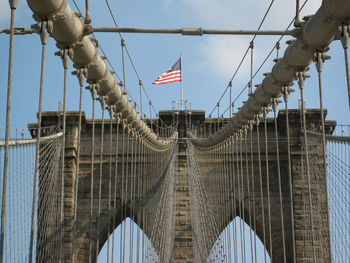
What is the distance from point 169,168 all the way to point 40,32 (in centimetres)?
1424

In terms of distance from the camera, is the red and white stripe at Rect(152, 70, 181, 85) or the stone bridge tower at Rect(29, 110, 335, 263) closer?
the stone bridge tower at Rect(29, 110, 335, 263)

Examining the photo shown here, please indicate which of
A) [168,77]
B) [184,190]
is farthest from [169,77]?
[184,190]

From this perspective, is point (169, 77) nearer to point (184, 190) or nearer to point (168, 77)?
point (168, 77)

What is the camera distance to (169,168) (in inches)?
782

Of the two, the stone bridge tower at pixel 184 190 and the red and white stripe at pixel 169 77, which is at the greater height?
the red and white stripe at pixel 169 77

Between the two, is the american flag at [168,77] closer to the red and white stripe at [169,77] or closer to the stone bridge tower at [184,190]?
the red and white stripe at [169,77]

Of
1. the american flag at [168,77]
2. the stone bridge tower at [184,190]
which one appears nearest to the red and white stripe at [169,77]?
the american flag at [168,77]

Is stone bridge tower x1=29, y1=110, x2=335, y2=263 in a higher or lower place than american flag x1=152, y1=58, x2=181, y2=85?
lower

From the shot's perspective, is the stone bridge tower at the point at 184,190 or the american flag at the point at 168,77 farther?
the american flag at the point at 168,77

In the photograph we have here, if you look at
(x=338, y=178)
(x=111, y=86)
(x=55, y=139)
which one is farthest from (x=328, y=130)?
(x=111, y=86)

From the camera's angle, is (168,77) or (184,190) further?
(168,77)

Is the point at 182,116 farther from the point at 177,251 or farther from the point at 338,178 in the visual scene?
the point at 338,178

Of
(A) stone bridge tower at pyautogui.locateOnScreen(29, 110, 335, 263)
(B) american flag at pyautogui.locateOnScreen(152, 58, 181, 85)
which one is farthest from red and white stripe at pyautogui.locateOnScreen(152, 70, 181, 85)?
(A) stone bridge tower at pyautogui.locateOnScreen(29, 110, 335, 263)

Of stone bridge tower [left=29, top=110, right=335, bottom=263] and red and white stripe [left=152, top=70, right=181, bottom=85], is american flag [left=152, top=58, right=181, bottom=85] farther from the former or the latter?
stone bridge tower [left=29, top=110, right=335, bottom=263]
